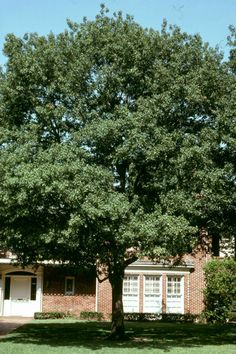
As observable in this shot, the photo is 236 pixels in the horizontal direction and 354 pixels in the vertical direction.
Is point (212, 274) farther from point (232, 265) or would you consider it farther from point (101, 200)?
point (101, 200)

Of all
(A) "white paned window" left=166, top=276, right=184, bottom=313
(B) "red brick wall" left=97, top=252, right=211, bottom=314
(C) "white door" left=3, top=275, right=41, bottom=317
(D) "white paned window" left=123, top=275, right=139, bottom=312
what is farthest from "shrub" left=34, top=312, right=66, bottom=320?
(A) "white paned window" left=166, top=276, right=184, bottom=313

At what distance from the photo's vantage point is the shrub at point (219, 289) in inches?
1292

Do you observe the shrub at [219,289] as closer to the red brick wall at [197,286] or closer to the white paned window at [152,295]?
the red brick wall at [197,286]

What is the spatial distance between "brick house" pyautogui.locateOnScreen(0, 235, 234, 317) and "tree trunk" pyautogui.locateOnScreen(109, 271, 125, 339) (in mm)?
12010

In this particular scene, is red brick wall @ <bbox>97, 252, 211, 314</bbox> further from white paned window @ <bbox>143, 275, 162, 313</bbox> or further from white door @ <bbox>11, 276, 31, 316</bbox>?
white door @ <bbox>11, 276, 31, 316</bbox>

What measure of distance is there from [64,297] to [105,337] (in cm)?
1272

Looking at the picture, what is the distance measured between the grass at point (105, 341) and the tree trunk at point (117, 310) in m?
0.60

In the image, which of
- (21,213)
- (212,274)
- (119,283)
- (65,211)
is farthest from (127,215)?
(212,274)

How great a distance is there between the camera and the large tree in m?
17.6

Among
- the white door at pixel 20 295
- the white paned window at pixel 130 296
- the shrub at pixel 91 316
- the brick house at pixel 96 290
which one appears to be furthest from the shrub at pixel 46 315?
the white paned window at pixel 130 296

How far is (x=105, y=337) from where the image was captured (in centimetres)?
2209

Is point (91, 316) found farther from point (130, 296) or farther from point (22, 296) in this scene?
point (22, 296)

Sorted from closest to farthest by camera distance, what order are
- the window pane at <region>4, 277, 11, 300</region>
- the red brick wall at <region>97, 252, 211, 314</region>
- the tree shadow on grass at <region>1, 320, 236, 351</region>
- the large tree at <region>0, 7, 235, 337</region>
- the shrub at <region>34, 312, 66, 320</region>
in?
1. the large tree at <region>0, 7, 235, 337</region>
2. the tree shadow on grass at <region>1, 320, 236, 351</region>
3. the shrub at <region>34, 312, 66, 320</region>
4. the window pane at <region>4, 277, 11, 300</region>
5. the red brick wall at <region>97, 252, 211, 314</region>

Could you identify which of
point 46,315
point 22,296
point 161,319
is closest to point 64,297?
point 46,315
